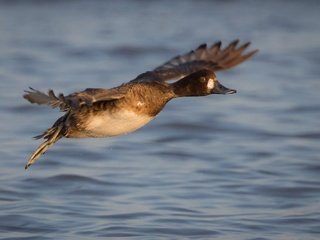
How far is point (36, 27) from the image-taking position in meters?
15.1

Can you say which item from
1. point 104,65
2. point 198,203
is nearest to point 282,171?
point 198,203

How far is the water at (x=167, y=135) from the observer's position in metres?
7.84

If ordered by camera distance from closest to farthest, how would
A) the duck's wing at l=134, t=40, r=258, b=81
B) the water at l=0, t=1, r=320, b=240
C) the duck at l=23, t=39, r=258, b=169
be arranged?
the duck at l=23, t=39, r=258, b=169 → the water at l=0, t=1, r=320, b=240 → the duck's wing at l=134, t=40, r=258, b=81

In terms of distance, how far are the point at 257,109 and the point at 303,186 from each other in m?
2.89

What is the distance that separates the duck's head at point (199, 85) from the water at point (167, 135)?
1.02m

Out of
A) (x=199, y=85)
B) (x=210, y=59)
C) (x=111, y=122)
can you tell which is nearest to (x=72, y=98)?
(x=111, y=122)

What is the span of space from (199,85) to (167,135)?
3.33m

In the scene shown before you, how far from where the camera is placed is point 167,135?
36.1ft

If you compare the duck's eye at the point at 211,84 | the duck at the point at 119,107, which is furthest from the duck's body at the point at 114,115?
the duck's eye at the point at 211,84

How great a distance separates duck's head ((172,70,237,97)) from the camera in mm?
7664

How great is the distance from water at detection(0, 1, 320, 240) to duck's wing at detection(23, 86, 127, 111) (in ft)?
3.67

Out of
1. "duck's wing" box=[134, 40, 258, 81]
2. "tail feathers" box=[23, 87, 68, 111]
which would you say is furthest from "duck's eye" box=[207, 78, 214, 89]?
"tail feathers" box=[23, 87, 68, 111]

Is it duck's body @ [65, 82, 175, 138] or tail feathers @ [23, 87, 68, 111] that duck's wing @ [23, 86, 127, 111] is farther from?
duck's body @ [65, 82, 175, 138]

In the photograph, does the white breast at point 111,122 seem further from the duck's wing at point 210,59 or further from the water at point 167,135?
the duck's wing at point 210,59
